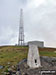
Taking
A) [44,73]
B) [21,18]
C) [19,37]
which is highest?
[21,18]

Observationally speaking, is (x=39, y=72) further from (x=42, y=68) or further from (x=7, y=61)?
(x=7, y=61)

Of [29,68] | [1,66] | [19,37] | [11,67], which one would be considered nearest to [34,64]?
[29,68]

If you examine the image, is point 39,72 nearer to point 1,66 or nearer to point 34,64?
point 34,64

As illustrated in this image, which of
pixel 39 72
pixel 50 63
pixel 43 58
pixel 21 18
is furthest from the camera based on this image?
pixel 21 18

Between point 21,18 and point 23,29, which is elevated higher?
point 21,18

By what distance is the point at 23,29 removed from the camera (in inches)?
2365

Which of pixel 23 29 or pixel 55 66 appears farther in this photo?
pixel 23 29

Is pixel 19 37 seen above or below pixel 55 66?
above

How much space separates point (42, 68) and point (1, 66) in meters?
8.68

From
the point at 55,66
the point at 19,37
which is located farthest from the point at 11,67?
the point at 19,37

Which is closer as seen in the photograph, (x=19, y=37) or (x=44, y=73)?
(x=44, y=73)

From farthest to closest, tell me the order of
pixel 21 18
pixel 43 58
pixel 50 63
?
pixel 21 18, pixel 43 58, pixel 50 63

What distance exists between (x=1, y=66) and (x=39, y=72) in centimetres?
842

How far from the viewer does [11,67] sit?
106ft
